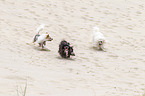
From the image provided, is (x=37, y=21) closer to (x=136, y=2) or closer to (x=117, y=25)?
(x=117, y=25)

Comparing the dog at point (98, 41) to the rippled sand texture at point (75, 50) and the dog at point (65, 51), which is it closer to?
the rippled sand texture at point (75, 50)

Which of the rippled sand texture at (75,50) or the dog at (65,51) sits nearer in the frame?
the rippled sand texture at (75,50)

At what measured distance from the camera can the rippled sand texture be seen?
481 cm

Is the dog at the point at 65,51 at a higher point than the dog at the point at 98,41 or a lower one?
lower

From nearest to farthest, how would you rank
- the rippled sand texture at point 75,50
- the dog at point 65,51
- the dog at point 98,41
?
the rippled sand texture at point 75,50 → the dog at point 65,51 → the dog at point 98,41

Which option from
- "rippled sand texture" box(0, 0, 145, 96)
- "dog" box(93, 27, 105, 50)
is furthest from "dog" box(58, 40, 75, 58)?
"dog" box(93, 27, 105, 50)

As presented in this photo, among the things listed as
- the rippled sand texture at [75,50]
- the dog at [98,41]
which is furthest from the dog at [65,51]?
the dog at [98,41]

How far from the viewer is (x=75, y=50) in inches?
308

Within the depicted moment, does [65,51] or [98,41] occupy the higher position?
[98,41]

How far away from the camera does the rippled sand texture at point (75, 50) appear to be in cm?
481

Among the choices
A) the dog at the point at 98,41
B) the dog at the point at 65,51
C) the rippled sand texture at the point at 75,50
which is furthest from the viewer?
the dog at the point at 98,41

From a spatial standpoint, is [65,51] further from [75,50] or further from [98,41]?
[98,41]

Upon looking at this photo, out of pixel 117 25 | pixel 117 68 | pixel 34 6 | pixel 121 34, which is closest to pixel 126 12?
pixel 117 25

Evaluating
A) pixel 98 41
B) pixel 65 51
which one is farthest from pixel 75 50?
pixel 65 51
